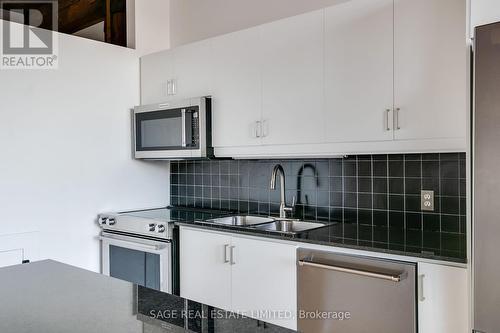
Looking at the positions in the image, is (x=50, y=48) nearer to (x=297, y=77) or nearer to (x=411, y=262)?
(x=297, y=77)

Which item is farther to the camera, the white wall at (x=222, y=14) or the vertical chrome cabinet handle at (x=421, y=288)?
the white wall at (x=222, y=14)

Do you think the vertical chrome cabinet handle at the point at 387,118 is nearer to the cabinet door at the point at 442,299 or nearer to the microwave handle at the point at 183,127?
the cabinet door at the point at 442,299

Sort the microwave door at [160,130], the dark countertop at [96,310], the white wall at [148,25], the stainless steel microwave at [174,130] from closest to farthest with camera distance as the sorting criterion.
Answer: the dark countertop at [96,310], the stainless steel microwave at [174,130], the microwave door at [160,130], the white wall at [148,25]

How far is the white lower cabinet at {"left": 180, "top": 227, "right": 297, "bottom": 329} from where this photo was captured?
7.34 feet

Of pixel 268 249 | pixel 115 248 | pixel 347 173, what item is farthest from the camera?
pixel 115 248

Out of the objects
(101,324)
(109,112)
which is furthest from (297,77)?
(101,324)

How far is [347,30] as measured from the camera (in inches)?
91.7

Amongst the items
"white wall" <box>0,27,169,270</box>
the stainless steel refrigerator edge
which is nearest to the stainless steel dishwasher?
the stainless steel refrigerator edge

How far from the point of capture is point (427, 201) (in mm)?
2396

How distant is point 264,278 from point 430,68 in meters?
1.32

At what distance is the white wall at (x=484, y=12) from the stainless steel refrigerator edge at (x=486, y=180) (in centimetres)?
13

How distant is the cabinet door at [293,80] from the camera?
2.45 metres

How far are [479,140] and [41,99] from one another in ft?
8.41

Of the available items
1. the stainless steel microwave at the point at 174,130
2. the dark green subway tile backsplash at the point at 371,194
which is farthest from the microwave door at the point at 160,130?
the dark green subway tile backsplash at the point at 371,194
